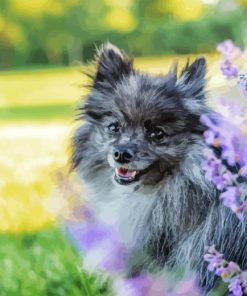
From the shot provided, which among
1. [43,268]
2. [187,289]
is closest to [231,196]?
[187,289]

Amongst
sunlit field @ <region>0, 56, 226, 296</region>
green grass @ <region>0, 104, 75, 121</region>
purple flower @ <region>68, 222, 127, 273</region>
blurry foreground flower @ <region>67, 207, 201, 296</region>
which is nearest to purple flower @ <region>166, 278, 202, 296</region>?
blurry foreground flower @ <region>67, 207, 201, 296</region>

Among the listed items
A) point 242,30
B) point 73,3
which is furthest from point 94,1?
point 242,30

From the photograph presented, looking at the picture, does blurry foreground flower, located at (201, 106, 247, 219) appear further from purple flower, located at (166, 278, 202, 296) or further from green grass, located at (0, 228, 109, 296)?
green grass, located at (0, 228, 109, 296)

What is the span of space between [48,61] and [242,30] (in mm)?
463

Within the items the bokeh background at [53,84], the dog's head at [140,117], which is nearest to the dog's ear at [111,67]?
the dog's head at [140,117]

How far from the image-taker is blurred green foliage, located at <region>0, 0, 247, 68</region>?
5.62 feet

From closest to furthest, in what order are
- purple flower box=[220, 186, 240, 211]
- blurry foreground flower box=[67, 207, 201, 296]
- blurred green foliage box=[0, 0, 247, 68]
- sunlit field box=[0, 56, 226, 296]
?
1. purple flower box=[220, 186, 240, 211]
2. blurry foreground flower box=[67, 207, 201, 296]
3. sunlit field box=[0, 56, 226, 296]
4. blurred green foliage box=[0, 0, 247, 68]

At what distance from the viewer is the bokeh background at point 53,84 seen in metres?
1.63

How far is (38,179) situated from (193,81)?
2.41ft

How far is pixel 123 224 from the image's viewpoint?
136cm

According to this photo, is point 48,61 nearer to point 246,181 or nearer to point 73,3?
point 73,3

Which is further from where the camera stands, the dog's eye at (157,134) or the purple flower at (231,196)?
the dog's eye at (157,134)

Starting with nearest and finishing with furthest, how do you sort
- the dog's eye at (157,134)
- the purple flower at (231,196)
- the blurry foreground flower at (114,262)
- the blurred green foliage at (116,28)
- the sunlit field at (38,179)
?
1. the purple flower at (231,196)
2. the dog's eye at (157,134)
3. the blurry foreground flower at (114,262)
4. the sunlit field at (38,179)
5. the blurred green foliage at (116,28)

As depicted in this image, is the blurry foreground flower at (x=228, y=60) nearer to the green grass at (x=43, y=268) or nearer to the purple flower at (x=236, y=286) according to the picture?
the purple flower at (x=236, y=286)
